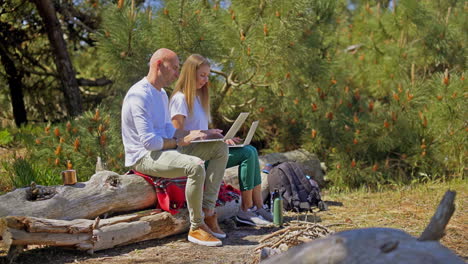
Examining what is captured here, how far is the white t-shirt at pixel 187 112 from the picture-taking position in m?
3.81

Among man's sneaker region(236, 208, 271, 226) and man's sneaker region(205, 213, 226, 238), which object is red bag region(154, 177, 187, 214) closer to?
man's sneaker region(205, 213, 226, 238)

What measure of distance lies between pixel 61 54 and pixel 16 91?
3.69ft

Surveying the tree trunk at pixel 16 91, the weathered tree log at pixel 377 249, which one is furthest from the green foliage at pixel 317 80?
the weathered tree log at pixel 377 249

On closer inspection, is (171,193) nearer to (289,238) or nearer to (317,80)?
(289,238)

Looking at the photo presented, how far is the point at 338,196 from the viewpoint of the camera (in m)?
5.41

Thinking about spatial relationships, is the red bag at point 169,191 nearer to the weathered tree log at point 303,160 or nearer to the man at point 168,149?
the man at point 168,149

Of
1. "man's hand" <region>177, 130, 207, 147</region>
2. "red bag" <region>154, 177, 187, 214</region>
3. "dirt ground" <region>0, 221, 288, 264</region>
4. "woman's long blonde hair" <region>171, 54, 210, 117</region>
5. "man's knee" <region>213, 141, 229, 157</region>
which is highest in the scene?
"woman's long blonde hair" <region>171, 54, 210, 117</region>

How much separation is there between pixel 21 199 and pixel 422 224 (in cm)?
282

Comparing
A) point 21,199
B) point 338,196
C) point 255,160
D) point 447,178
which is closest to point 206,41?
point 255,160

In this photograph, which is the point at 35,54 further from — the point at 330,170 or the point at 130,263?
the point at 130,263

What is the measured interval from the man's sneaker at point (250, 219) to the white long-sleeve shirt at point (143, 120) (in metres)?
0.86

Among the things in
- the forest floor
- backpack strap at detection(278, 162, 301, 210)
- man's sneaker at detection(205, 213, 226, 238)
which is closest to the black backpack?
backpack strap at detection(278, 162, 301, 210)

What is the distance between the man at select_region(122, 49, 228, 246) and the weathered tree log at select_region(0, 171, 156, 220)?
0.16m

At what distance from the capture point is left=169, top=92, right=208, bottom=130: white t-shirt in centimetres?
381
